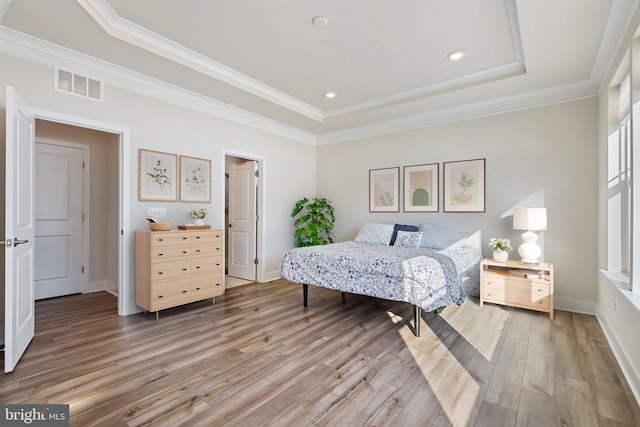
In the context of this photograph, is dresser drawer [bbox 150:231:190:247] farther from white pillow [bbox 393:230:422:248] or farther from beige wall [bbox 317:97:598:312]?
beige wall [bbox 317:97:598:312]

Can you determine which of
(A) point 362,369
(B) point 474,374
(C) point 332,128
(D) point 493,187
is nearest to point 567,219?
(D) point 493,187

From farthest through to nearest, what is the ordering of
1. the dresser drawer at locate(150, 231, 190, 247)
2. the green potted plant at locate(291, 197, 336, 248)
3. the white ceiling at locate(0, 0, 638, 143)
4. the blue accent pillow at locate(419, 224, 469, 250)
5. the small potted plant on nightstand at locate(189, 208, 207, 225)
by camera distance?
1. the green potted plant at locate(291, 197, 336, 248)
2. the blue accent pillow at locate(419, 224, 469, 250)
3. the small potted plant on nightstand at locate(189, 208, 207, 225)
4. the dresser drawer at locate(150, 231, 190, 247)
5. the white ceiling at locate(0, 0, 638, 143)

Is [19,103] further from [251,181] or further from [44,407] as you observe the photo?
[251,181]

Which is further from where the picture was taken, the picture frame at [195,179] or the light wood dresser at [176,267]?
the picture frame at [195,179]

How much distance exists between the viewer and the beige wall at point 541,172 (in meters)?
3.49

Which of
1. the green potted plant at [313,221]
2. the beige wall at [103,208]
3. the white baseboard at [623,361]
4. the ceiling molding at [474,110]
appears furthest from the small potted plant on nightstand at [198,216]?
the white baseboard at [623,361]

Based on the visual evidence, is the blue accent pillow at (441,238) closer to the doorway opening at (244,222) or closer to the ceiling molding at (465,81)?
the ceiling molding at (465,81)

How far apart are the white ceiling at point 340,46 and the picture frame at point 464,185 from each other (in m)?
0.74

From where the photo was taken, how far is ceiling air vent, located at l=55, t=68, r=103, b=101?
2945 millimetres

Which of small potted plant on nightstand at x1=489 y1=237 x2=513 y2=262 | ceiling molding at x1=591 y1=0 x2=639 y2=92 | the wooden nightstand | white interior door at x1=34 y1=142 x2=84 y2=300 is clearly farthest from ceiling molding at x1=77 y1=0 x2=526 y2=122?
white interior door at x1=34 y1=142 x2=84 y2=300

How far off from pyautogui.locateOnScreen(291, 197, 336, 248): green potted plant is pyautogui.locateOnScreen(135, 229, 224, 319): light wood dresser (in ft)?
6.06

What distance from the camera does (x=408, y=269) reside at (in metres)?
2.81

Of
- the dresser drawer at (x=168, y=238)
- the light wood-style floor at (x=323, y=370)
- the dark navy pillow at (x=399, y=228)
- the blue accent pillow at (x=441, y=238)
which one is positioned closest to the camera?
the light wood-style floor at (x=323, y=370)

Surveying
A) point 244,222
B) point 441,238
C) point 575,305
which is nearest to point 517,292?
point 575,305
